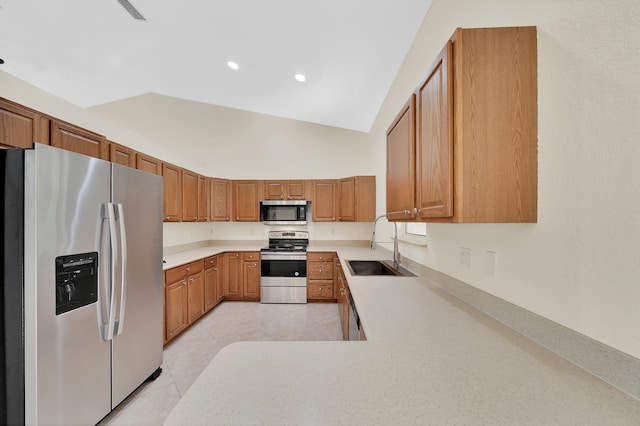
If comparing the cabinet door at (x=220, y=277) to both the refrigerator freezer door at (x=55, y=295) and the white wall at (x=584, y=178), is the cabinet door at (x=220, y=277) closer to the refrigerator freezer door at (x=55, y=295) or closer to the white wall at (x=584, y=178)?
the refrigerator freezer door at (x=55, y=295)

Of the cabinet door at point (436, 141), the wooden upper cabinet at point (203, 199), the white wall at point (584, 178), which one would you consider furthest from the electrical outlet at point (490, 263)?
the wooden upper cabinet at point (203, 199)

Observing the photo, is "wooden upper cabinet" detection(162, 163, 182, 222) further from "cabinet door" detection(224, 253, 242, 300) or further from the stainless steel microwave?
the stainless steel microwave

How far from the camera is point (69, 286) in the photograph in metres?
1.29

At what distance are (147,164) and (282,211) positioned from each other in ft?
6.81

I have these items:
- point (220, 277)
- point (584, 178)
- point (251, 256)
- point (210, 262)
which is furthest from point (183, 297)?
point (584, 178)

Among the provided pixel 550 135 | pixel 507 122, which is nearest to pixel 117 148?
pixel 507 122

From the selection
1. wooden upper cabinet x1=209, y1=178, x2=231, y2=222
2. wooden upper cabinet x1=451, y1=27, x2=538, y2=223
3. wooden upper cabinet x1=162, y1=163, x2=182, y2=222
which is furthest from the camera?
wooden upper cabinet x1=209, y1=178, x2=231, y2=222

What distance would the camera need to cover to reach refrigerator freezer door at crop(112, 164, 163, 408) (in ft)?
5.20

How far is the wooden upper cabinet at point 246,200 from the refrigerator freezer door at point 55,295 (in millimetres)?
2595

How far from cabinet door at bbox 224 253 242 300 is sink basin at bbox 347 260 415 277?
214 cm

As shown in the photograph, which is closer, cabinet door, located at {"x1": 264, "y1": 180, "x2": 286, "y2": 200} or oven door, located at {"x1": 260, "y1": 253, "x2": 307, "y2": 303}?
oven door, located at {"x1": 260, "y1": 253, "x2": 307, "y2": 303}

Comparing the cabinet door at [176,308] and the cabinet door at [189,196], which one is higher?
the cabinet door at [189,196]

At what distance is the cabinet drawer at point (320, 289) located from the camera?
147 inches

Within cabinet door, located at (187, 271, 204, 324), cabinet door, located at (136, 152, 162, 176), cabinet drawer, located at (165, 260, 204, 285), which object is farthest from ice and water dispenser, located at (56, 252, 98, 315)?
cabinet door, located at (187, 271, 204, 324)
